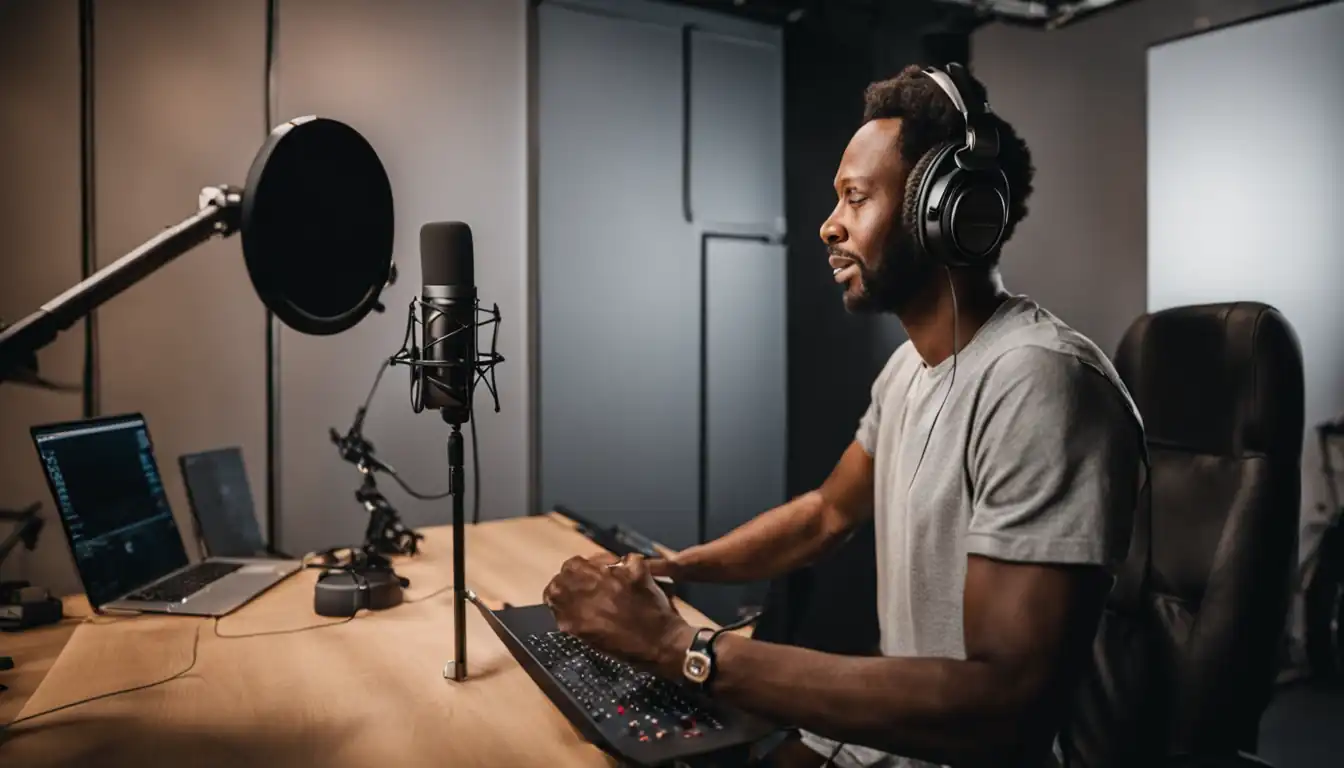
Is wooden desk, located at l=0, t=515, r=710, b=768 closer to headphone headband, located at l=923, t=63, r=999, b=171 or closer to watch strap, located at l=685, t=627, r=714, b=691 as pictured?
watch strap, located at l=685, t=627, r=714, b=691

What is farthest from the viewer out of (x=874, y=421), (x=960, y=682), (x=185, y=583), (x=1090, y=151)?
(x=1090, y=151)

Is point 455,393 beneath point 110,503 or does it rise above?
above

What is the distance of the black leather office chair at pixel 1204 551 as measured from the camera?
112 cm

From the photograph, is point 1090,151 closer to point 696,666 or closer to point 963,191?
point 963,191

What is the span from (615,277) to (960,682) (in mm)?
1706

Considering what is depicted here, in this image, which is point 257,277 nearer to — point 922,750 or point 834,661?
point 834,661

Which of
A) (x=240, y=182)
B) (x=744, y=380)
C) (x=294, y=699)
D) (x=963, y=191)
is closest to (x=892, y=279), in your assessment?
(x=963, y=191)

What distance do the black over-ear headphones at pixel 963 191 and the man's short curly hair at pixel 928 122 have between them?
0.02 metres

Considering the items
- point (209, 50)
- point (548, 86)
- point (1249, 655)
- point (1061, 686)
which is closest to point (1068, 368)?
point (1061, 686)

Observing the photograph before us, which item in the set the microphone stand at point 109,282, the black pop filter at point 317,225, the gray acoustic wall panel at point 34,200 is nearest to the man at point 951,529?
the black pop filter at point 317,225

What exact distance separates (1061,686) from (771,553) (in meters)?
0.56

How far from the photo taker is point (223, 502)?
1.74 m

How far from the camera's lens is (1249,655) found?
3.66ft

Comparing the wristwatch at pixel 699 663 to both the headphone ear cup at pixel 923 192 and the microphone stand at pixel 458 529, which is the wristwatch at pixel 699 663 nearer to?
the microphone stand at pixel 458 529
